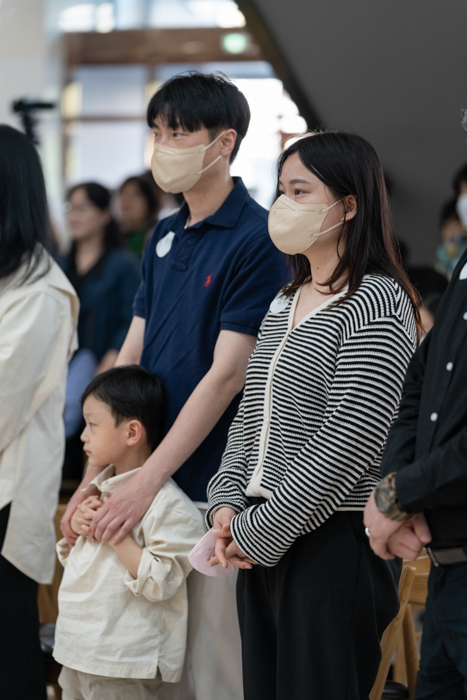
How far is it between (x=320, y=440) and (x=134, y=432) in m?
0.62

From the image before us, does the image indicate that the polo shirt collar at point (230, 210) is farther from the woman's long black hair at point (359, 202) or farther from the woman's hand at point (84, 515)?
the woman's hand at point (84, 515)

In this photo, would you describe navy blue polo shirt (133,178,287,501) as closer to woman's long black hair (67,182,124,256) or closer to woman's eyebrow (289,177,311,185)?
woman's eyebrow (289,177,311,185)

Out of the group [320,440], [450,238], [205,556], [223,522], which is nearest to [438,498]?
[320,440]

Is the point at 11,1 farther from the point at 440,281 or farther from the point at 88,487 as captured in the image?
the point at 88,487

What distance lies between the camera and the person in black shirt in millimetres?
1257

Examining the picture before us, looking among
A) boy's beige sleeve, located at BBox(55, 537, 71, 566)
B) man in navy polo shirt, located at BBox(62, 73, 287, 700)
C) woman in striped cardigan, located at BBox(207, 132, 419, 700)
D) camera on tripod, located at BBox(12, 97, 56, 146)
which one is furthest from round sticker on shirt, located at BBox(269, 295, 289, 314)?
camera on tripod, located at BBox(12, 97, 56, 146)

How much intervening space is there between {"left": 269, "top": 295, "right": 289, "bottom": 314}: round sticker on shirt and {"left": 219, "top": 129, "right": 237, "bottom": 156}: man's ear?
1.44ft

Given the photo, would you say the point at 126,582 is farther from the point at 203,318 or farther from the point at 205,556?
the point at 203,318

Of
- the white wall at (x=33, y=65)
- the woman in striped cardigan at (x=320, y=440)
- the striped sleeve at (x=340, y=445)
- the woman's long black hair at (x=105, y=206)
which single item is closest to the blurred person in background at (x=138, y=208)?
the woman's long black hair at (x=105, y=206)

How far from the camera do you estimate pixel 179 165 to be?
194 cm

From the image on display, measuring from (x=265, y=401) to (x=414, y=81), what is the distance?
7.39 ft

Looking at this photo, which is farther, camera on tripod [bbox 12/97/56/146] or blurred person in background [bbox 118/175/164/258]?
blurred person in background [bbox 118/175/164/258]

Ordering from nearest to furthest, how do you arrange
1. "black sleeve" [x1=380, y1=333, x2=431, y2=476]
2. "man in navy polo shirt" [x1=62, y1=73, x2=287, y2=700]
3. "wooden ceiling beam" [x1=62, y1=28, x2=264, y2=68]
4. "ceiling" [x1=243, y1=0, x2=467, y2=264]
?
1. "black sleeve" [x1=380, y1=333, x2=431, y2=476]
2. "man in navy polo shirt" [x1=62, y1=73, x2=287, y2=700]
3. "ceiling" [x1=243, y1=0, x2=467, y2=264]
4. "wooden ceiling beam" [x1=62, y1=28, x2=264, y2=68]

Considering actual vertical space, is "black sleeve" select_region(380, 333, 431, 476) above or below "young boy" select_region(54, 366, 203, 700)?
above
